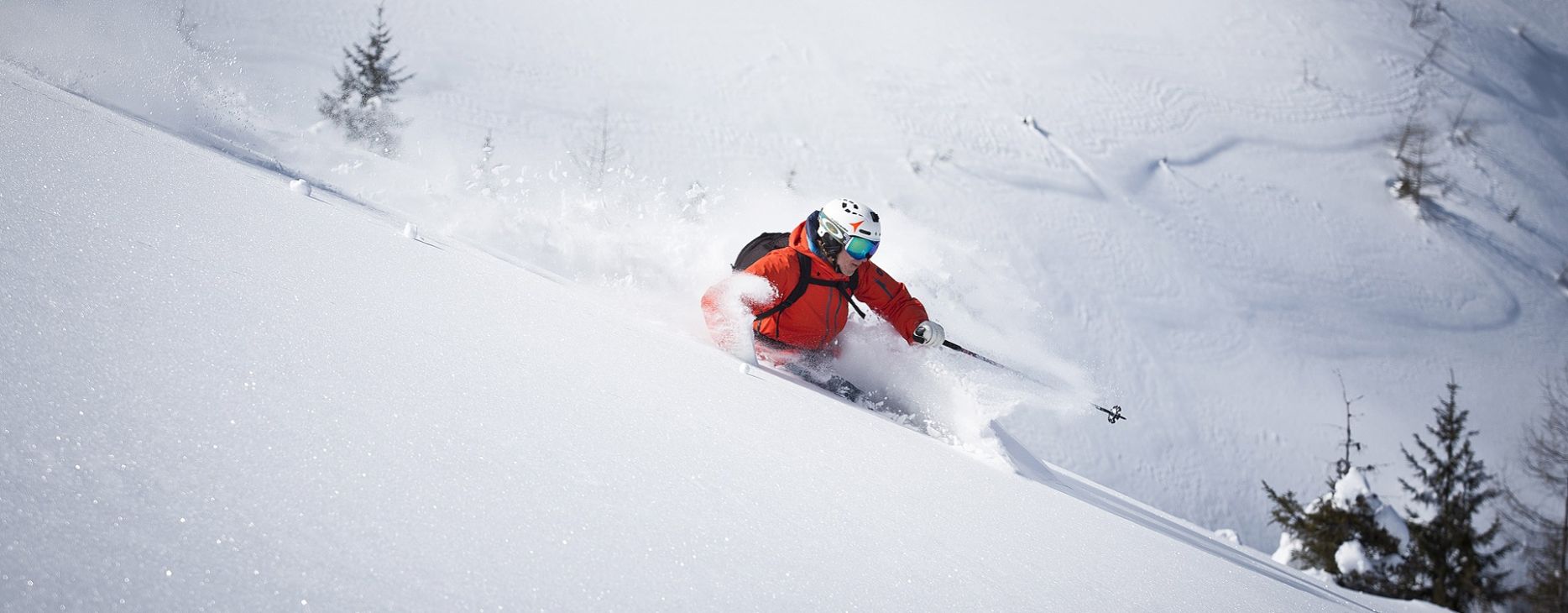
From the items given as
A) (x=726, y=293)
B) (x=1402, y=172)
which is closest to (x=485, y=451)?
(x=726, y=293)

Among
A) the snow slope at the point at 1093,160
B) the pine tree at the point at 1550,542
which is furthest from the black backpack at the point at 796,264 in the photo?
the pine tree at the point at 1550,542

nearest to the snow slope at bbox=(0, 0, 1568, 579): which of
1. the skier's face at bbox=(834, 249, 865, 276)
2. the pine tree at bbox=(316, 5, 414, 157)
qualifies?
the pine tree at bbox=(316, 5, 414, 157)

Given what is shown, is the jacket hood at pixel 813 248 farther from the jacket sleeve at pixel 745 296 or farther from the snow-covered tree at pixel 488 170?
the snow-covered tree at pixel 488 170

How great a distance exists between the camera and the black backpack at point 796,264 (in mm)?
5832

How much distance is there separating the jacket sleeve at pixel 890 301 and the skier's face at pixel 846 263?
0.34 meters

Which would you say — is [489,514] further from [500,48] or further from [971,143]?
[500,48]

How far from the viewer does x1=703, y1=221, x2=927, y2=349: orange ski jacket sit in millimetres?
5754

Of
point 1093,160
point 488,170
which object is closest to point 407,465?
point 488,170

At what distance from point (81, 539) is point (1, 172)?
2777 millimetres

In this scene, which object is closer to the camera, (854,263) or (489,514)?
(489,514)

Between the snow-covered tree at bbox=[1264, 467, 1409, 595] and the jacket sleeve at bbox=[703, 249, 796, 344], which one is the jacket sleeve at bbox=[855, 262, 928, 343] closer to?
the jacket sleeve at bbox=[703, 249, 796, 344]

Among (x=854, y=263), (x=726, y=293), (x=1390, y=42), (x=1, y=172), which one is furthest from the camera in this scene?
(x=1390, y=42)

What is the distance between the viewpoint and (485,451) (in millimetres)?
1587

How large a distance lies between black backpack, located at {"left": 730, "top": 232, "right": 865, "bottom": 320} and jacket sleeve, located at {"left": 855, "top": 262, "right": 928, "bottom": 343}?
0.12 metres
